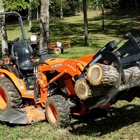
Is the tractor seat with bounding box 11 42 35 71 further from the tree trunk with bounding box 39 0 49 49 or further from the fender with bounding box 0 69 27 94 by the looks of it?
the tree trunk with bounding box 39 0 49 49

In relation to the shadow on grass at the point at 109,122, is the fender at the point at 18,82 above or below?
above

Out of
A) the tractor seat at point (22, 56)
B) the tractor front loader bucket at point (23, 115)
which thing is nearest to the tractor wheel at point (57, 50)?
the tractor seat at point (22, 56)

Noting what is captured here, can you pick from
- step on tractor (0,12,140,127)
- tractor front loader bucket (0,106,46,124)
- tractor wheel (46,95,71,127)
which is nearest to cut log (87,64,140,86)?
step on tractor (0,12,140,127)

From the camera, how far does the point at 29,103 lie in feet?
22.3

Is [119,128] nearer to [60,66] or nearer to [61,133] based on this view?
[61,133]

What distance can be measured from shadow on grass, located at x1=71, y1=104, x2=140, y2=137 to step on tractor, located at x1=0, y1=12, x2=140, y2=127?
0.93 feet

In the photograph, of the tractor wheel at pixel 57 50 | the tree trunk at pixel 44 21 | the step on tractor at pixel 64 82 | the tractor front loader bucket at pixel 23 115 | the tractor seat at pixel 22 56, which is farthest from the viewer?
the tractor wheel at pixel 57 50

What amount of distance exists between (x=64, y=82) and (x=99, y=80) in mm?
1530

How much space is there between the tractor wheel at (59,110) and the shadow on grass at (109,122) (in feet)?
0.80

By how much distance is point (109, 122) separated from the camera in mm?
6035

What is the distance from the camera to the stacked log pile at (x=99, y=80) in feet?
14.8

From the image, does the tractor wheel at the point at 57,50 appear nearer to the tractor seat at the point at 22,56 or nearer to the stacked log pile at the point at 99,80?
the tractor seat at the point at 22,56

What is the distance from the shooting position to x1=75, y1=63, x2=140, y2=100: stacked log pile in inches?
→ 178

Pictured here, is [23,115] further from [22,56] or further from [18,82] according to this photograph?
[22,56]
